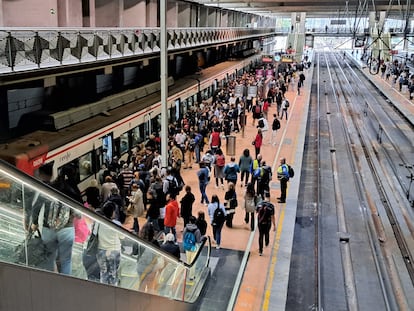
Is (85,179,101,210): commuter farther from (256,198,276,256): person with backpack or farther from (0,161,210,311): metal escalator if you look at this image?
(256,198,276,256): person with backpack

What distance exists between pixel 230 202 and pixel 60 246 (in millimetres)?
8026

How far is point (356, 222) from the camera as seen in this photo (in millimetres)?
15188

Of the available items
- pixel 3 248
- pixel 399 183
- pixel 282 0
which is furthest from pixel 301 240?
pixel 282 0

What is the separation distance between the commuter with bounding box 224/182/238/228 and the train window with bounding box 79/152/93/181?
3893mm

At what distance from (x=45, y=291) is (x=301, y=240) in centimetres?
1024

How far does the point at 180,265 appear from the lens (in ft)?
26.8

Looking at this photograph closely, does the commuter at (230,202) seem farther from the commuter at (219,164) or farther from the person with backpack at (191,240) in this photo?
the commuter at (219,164)

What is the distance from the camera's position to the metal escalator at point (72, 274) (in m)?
3.62

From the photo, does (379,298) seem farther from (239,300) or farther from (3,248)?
(3,248)

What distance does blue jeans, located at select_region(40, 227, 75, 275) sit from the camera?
4.20 metres


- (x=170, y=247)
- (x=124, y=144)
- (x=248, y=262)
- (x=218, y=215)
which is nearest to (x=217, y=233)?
(x=218, y=215)

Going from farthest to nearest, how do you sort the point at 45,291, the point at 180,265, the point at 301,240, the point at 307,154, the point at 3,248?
the point at 307,154, the point at 301,240, the point at 180,265, the point at 45,291, the point at 3,248

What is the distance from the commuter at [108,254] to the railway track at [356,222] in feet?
17.2

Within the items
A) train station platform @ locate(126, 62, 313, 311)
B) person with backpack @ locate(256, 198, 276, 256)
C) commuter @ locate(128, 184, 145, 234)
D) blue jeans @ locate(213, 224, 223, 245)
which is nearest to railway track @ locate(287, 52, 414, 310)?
train station platform @ locate(126, 62, 313, 311)
